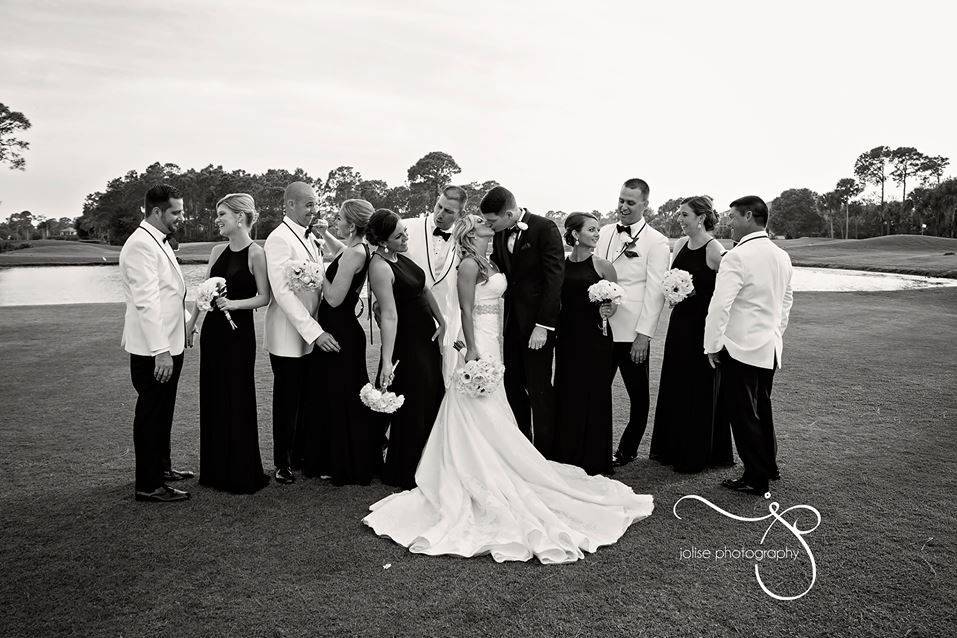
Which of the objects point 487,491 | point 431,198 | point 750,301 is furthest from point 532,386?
point 431,198

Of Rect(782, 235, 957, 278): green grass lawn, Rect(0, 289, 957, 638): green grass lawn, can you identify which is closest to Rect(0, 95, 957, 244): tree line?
Rect(782, 235, 957, 278): green grass lawn

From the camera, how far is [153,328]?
5.07 meters

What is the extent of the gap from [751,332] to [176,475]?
17.8 feet

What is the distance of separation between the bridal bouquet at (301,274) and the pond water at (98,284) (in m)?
19.2

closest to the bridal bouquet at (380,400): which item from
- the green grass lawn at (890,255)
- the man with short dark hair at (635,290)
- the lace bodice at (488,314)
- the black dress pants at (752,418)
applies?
the lace bodice at (488,314)

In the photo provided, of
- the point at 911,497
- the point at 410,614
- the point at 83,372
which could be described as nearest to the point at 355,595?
the point at 410,614

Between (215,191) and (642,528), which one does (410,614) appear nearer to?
(642,528)

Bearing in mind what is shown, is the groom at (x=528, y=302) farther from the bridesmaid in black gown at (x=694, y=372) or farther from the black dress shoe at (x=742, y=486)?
the black dress shoe at (x=742, y=486)

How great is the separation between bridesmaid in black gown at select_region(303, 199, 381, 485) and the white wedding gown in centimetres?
70

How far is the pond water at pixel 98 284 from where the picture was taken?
24405 millimetres

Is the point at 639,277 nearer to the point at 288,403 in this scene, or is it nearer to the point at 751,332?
the point at 751,332

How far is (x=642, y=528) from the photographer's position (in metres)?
4.73

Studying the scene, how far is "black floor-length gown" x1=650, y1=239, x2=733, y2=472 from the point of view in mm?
5969

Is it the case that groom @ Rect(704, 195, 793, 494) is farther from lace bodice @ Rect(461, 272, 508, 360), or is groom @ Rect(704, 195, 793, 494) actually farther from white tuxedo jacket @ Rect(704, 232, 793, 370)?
lace bodice @ Rect(461, 272, 508, 360)
